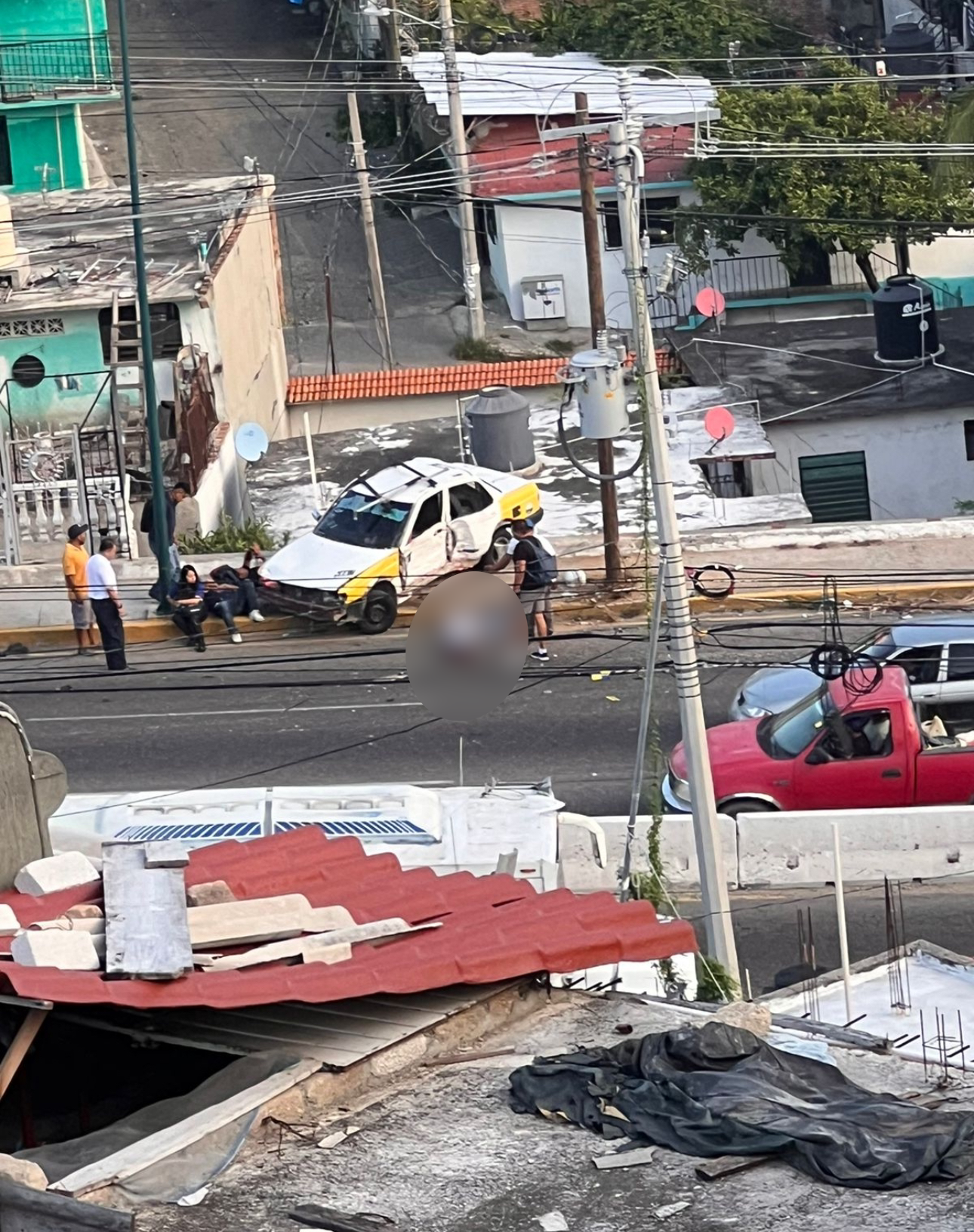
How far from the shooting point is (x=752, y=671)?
2092 centimetres

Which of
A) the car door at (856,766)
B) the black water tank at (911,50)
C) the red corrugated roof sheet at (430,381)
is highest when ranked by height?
the black water tank at (911,50)

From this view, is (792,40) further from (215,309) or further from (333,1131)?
(333,1131)

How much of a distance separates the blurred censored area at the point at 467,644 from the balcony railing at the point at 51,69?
2868cm

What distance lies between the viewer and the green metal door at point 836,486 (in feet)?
98.2

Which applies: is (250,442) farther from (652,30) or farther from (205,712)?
(652,30)

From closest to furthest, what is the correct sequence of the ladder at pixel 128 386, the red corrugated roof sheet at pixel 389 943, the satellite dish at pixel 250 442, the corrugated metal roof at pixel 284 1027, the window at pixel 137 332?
the red corrugated roof sheet at pixel 389 943
the corrugated metal roof at pixel 284 1027
the ladder at pixel 128 386
the satellite dish at pixel 250 442
the window at pixel 137 332

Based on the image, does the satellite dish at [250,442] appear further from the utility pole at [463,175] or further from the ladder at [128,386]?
the utility pole at [463,175]

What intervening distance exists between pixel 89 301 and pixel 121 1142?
22208 millimetres

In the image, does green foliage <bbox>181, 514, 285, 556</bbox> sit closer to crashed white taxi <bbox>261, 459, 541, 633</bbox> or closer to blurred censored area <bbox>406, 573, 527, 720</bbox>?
crashed white taxi <bbox>261, 459, 541, 633</bbox>

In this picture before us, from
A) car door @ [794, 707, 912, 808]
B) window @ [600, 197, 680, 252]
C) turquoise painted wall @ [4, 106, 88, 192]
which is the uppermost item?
turquoise painted wall @ [4, 106, 88, 192]

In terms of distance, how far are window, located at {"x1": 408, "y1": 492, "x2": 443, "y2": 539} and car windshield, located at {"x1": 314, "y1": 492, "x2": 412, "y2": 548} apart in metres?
0.16

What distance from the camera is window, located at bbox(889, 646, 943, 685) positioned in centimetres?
1752

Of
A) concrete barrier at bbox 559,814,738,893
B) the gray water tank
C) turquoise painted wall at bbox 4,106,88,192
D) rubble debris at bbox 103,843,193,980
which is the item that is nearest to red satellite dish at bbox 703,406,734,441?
the gray water tank

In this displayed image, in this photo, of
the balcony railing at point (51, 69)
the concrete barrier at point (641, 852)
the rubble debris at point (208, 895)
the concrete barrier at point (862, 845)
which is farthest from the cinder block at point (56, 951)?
the balcony railing at point (51, 69)
